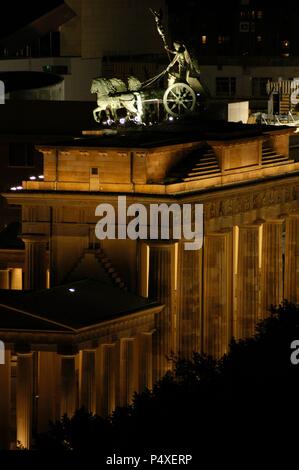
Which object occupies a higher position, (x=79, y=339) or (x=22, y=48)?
(x=22, y=48)

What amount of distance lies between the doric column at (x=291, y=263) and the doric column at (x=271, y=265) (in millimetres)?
2403

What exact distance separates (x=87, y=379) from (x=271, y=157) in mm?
20133

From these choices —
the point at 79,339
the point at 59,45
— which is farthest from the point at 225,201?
the point at 59,45

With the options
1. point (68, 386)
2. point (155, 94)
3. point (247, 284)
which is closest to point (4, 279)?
point (247, 284)

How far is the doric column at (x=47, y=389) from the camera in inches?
3770

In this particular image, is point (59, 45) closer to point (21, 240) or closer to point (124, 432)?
point (21, 240)

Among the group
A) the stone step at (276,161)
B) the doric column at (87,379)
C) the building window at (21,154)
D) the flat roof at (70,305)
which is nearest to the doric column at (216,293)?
the stone step at (276,161)

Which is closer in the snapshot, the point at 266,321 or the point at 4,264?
the point at 266,321

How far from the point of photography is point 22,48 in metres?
158

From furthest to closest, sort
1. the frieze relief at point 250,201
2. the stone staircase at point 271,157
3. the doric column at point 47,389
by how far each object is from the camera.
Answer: the stone staircase at point 271,157 → the frieze relief at point 250,201 → the doric column at point 47,389

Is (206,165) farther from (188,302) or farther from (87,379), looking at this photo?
(87,379)

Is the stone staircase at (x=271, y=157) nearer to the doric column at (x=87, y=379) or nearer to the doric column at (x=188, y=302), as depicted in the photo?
the doric column at (x=188, y=302)

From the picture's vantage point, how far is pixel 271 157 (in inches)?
4392

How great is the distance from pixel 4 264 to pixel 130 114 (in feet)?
26.5
